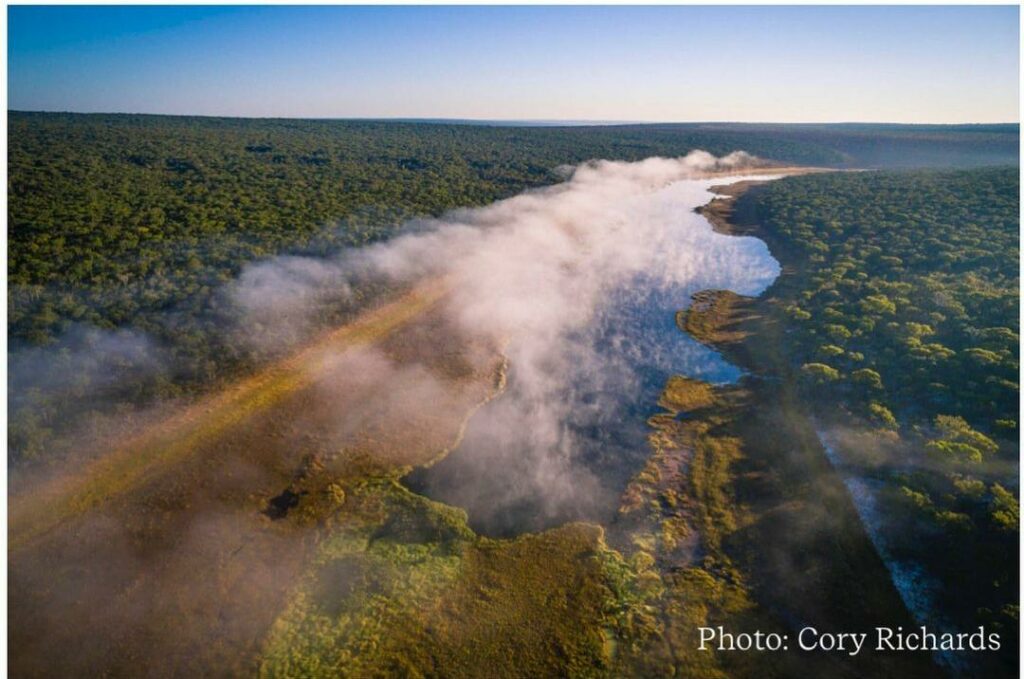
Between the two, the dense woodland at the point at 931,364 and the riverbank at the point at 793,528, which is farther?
the dense woodland at the point at 931,364

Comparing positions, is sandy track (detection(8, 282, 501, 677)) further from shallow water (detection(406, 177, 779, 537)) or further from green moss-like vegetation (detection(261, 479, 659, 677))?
shallow water (detection(406, 177, 779, 537))

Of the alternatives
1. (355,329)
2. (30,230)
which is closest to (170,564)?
(355,329)

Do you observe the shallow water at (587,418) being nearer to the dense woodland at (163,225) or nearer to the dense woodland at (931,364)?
the dense woodland at (931,364)

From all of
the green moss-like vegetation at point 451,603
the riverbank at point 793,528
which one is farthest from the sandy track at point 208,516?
the riverbank at point 793,528

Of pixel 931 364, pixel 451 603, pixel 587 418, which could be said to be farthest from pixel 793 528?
pixel 931 364

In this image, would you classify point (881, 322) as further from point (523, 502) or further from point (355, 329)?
point (355, 329)
